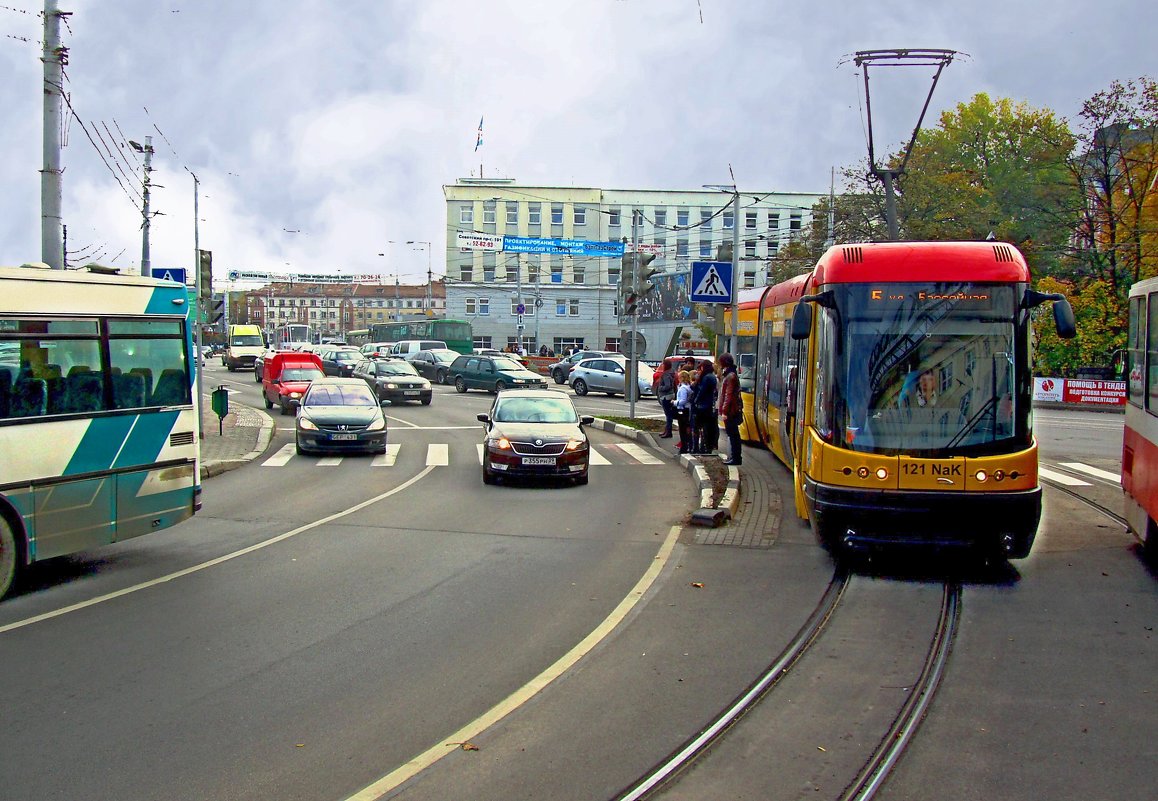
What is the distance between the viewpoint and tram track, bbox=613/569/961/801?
4781 mm

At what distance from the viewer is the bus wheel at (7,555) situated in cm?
826

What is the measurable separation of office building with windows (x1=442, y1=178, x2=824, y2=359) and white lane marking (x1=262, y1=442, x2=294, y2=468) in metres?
55.7

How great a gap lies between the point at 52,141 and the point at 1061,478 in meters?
16.1

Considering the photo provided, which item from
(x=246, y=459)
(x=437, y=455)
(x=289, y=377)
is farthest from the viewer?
(x=289, y=377)

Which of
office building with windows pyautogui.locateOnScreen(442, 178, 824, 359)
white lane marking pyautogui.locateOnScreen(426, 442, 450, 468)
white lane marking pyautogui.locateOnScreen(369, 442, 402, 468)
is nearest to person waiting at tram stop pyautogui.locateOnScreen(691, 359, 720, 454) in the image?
white lane marking pyautogui.locateOnScreen(426, 442, 450, 468)

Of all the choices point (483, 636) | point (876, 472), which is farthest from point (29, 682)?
point (876, 472)

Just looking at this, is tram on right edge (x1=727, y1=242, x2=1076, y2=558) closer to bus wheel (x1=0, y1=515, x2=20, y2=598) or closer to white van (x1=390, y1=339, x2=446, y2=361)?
bus wheel (x1=0, y1=515, x2=20, y2=598)

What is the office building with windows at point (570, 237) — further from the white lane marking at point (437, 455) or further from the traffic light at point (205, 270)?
the traffic light at point (205, 270)

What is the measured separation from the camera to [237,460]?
19.0 metres

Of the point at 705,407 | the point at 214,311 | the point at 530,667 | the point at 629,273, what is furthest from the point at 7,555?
the point at 629,273

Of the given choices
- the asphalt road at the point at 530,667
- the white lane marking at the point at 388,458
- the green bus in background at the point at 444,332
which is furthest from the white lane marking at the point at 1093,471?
the green bus in background at the point at 444,332

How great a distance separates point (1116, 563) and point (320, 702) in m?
8.00

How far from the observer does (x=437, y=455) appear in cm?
2067

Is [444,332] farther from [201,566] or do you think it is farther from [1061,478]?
[201,566]
